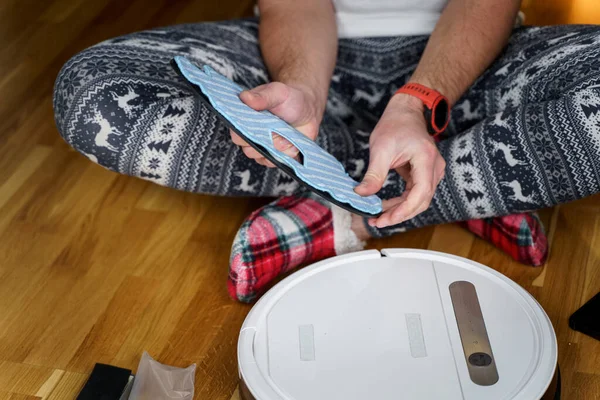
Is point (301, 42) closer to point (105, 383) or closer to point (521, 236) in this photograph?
point (521, 236)

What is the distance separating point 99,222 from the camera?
4.54 feet

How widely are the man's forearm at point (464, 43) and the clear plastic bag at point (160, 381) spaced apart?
0.54 m

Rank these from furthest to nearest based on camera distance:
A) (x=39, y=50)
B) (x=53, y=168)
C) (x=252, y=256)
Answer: (x=39, y=50) → (x=53, y=168) → (x=252, y=256)

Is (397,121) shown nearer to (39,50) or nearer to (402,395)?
(402,395)

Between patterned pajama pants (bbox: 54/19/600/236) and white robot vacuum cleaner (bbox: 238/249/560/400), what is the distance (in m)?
0.17

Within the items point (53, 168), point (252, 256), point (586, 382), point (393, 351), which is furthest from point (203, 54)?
point (586, 382)

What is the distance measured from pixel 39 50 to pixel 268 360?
1.24 metres

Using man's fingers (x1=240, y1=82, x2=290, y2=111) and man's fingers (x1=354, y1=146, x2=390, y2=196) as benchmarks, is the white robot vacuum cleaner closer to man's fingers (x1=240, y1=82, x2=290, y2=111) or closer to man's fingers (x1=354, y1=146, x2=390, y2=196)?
man's fingers (x1=354, y1=146, x2=390, y2=196)

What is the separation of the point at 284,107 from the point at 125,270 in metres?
0.38

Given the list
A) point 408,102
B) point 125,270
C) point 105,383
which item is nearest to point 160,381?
point 105,383

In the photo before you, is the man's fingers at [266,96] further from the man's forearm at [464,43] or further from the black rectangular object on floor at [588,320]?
the black rectangular object on floor at [588,320]

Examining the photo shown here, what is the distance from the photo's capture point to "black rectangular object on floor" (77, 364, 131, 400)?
1.02 metres

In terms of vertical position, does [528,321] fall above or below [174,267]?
above

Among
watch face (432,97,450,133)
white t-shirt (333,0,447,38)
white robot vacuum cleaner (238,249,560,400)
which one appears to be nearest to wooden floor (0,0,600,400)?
white robot vacuum cleaner (238,249,560,400)
